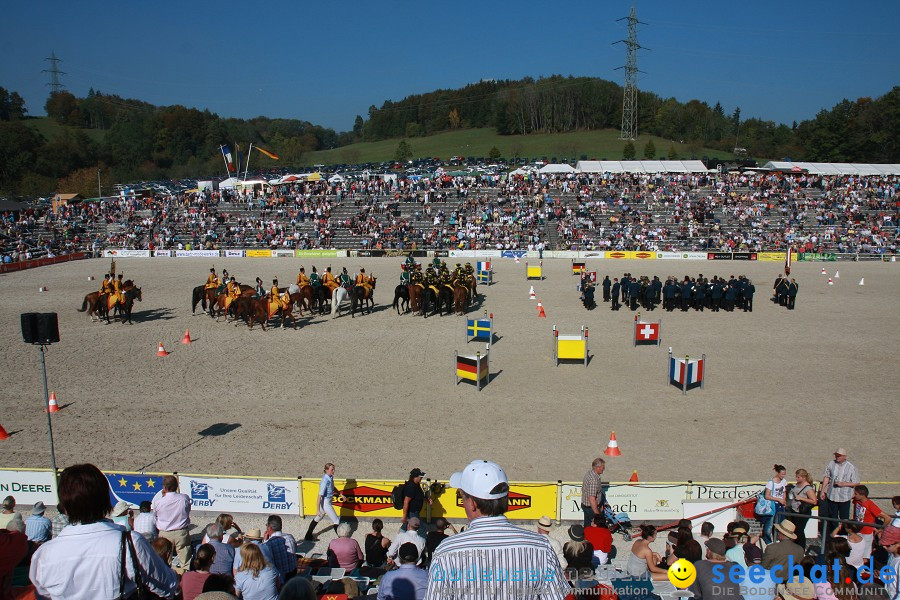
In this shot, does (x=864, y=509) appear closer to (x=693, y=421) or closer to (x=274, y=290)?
(x=693, y=421)

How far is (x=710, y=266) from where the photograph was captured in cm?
3672

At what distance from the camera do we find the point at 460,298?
2233cm

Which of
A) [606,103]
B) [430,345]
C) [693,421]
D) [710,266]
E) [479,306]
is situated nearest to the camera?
[693,421]

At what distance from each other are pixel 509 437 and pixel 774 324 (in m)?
13.4

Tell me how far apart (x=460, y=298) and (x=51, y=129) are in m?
121

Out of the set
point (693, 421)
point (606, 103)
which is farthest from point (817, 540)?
point (606, 103)

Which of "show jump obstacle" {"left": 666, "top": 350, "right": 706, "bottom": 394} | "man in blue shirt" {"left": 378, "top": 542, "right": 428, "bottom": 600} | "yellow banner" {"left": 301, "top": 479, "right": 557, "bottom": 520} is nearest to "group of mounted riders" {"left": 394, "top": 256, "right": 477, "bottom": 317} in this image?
"show jump obstacle" {"left": 666, "top": 350, "right": 706, "bottom": 394}

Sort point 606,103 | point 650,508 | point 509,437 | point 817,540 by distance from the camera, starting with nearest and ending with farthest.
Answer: point 817,540
point 650,508
point 509,437
point 606,103

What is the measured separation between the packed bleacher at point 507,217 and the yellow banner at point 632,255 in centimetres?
157

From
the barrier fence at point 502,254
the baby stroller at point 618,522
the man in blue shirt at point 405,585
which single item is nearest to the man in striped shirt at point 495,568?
the man in blue shirt at point 405,585

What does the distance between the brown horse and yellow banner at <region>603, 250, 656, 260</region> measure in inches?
829

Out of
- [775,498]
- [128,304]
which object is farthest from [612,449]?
[128,304]

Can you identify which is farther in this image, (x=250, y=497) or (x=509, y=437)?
(x=509, y=437)

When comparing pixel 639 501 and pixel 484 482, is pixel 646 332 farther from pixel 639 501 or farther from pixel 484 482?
pixel 484 482
